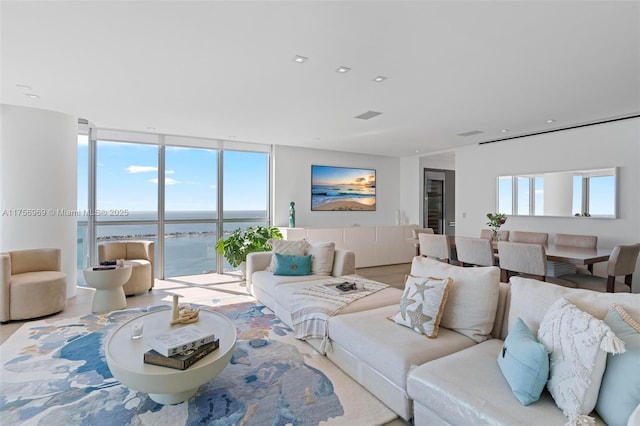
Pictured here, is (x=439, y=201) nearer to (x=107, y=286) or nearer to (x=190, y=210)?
(x=190, y=210)

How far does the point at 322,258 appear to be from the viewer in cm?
424

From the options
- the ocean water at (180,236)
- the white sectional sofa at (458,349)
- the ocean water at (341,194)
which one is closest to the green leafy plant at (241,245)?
the ocean water at (180,236)

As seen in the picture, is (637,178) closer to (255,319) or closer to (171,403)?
(255,319)

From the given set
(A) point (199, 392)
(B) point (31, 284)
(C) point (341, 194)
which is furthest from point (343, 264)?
(C) point (341, 194)

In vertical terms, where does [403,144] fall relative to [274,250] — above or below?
above

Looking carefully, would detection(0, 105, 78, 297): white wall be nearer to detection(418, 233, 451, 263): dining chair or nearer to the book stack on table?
the book stack on table

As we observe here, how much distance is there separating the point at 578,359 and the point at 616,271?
8.61 ft

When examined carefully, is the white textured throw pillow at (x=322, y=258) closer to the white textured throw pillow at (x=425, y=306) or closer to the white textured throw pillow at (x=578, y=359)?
the white textured throw pillow at (x=425, y=306)

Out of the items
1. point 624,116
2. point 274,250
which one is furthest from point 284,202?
point 624,116

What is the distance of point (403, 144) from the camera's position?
21.9ft

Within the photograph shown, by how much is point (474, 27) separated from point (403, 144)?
14.4ft

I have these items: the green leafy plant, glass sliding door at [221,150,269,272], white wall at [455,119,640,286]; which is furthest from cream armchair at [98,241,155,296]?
white wall at [455,119,640,286]

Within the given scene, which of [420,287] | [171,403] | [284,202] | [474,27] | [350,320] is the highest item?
[474,27]

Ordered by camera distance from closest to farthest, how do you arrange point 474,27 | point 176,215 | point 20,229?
point 474,27 → point 20,229 → point 176,215
